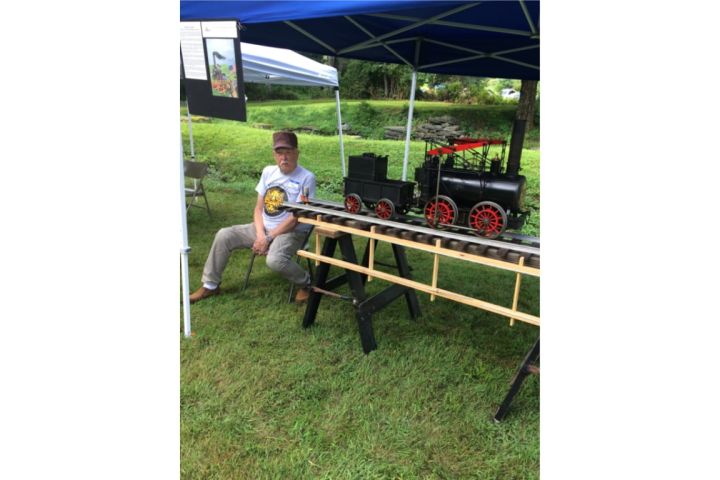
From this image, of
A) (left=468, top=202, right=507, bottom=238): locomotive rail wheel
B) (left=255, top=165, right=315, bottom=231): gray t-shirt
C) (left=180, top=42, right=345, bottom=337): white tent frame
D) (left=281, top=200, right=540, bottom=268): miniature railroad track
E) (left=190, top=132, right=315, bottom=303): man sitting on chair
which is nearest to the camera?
(left=281, top=200, right=540, bottom=268): miniature railroad track

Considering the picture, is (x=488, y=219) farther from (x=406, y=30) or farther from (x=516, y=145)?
(x=406, y=30)

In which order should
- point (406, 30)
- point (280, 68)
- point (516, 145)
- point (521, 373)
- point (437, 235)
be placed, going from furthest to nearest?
point (280, 68) → point (406, 30) → point (516, 145) → point (437, 235) → point (521, 373)

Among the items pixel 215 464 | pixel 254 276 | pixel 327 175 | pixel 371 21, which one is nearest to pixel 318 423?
pixel 215 464

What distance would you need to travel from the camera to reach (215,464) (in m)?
2.46

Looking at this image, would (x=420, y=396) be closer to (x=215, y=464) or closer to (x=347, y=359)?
(x=347, y=359)

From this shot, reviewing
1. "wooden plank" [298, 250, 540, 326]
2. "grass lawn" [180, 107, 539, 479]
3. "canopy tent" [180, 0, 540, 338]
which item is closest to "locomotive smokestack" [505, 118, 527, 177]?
"canopy tent" [180, 0, 540, 338]

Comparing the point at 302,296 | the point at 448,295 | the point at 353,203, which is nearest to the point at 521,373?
the point at 448,295

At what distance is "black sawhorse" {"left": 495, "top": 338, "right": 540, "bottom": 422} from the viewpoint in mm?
2701

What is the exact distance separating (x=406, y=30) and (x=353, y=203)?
187 cm

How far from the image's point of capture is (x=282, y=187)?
4.44 metres

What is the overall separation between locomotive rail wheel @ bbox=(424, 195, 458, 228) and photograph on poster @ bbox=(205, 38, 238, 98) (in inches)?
64.6

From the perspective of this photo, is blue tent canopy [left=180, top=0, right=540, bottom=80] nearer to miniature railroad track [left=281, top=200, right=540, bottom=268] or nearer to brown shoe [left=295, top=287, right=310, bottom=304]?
miniature railroad track [left=281, top=200, right=540, bottom=268]

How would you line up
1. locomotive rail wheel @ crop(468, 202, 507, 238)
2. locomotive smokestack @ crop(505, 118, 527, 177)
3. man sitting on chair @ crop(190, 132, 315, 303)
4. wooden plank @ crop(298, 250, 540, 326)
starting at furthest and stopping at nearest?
man sitting on chair @ crop(190, 132, 315, 303), locomotive smokestack @ crop(505, 118, 527, 177), locomotive rail wheel @ crop(468, 202, 507, 238), wooden plank @ crop(298, 250, 540, 326)

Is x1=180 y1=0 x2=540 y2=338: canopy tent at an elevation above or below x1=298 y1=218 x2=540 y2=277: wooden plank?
above
